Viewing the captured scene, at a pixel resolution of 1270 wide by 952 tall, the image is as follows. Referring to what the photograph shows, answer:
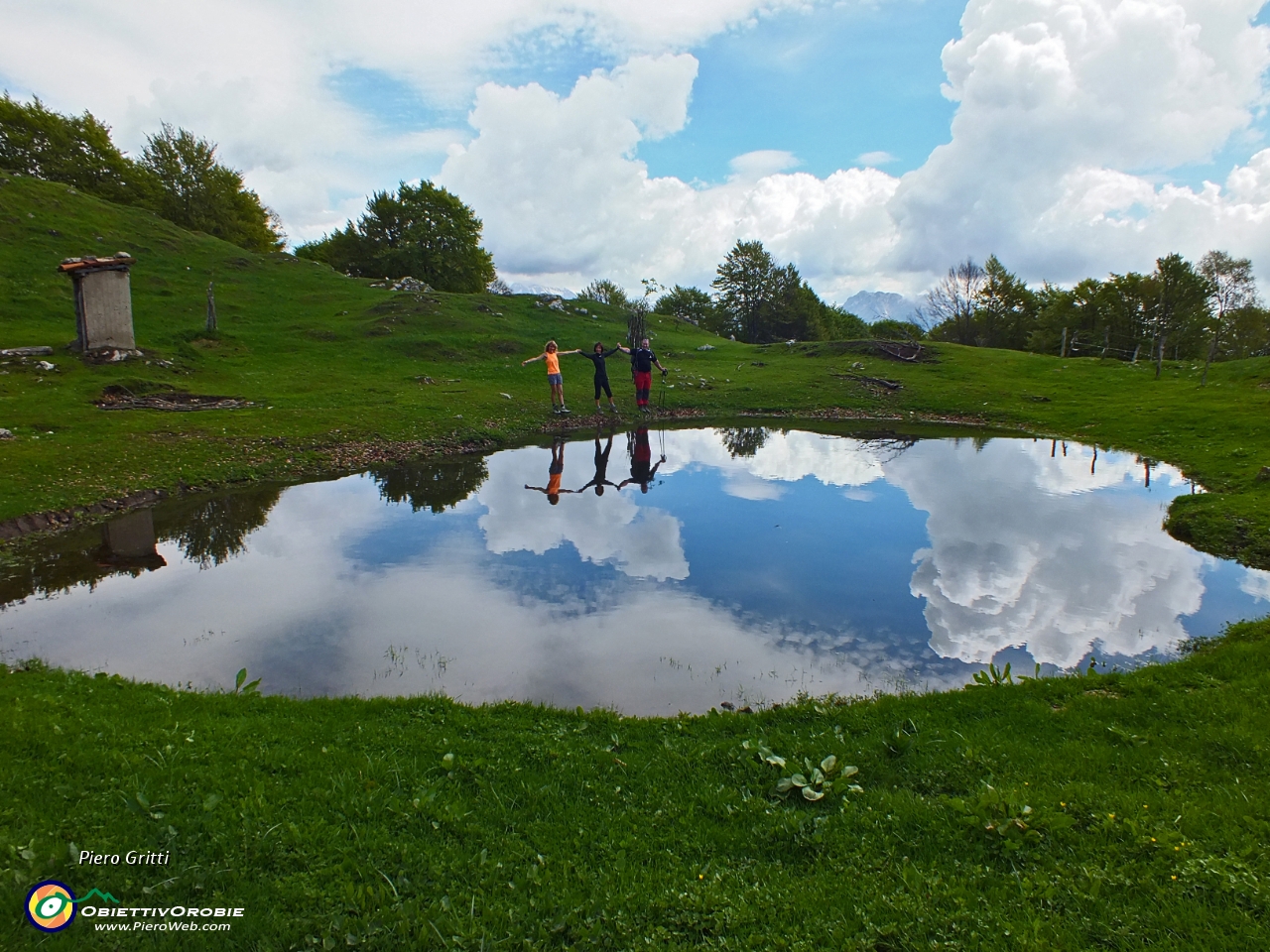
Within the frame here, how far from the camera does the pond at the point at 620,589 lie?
9.51 m

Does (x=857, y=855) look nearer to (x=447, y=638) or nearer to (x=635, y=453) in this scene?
(x=447, y=638)

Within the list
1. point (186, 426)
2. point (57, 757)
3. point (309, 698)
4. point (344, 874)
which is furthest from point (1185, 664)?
point (186, 426)

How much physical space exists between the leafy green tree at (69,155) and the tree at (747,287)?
78.2 metres

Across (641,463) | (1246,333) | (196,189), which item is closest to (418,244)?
(196,189)

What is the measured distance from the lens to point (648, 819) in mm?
6047

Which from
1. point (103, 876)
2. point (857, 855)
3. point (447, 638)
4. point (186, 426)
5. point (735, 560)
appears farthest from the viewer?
point (186, 426)

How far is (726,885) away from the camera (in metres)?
5.19

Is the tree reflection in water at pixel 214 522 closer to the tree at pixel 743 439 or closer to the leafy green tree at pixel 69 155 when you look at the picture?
the tree at pixel 743 439

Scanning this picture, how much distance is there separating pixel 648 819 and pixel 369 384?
→ 32.5m

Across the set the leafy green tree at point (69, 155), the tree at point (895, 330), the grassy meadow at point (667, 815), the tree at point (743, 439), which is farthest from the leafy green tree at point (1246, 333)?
the leafy green tree at point (69, 155)

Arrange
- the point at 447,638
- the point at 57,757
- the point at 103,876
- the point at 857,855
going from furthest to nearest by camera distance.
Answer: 1. the point at 447,638
2. the point at 57,757
3. the point at 857,855
4. the point at 103,876

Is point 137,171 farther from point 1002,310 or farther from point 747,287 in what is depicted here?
point 1002,310

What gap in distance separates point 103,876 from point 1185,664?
39.6 ft

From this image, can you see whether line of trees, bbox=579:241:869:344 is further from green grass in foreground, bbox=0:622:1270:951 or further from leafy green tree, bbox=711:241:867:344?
green grass in foreground, bbox=0:622:1270:951
